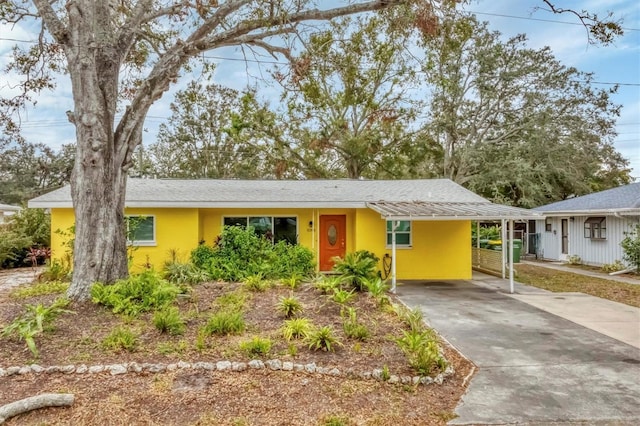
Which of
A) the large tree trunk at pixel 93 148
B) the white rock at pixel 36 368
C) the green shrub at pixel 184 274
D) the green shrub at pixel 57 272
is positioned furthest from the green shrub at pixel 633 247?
the green shrub at pixel 57 272

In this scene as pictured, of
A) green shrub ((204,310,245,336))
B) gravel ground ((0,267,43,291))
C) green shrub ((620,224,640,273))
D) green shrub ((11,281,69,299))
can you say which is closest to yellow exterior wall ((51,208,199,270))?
gravel ground ((0,267,43,291))

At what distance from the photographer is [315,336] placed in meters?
5.76

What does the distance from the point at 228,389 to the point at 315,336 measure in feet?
5.05

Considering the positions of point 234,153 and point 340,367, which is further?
point 234,153

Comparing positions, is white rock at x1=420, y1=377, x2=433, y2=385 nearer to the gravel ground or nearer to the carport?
the carport

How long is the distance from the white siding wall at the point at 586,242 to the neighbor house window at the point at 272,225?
11784mm

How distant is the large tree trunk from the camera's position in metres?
7.70

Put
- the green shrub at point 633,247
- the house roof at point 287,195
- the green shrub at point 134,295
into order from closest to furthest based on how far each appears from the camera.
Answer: the green shrub at point 134,295, the house roof at point 287,195, the green shrub at point 633,247

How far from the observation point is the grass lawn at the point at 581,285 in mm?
10219

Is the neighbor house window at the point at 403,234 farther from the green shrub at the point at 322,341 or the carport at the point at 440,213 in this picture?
the green shrub at the point at 322,341

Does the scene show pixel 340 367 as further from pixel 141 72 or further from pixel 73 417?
pixel 141 72

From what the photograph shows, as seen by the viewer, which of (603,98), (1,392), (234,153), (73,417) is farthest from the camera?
(234,153)

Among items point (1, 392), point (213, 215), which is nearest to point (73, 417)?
point (1, 392)

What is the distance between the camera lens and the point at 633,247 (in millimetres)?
13586
